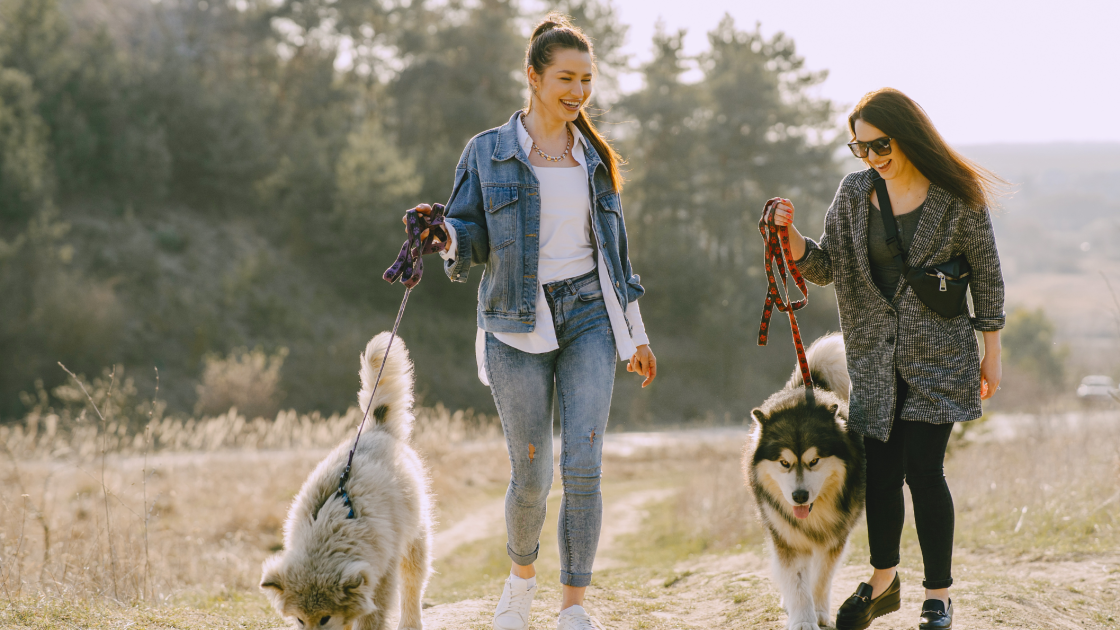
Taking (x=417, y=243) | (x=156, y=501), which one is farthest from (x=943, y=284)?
(x=156, y=501)

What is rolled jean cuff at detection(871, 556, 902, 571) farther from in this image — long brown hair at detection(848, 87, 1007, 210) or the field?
long brown hair at detection(848, 87, 1007, 210)

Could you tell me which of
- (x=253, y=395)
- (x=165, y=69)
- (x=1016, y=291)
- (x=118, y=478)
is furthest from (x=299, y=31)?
(x=1016, y=291)

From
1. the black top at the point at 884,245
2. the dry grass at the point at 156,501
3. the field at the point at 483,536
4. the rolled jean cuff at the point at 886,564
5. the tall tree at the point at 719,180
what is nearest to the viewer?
the black top at the point at 884,245

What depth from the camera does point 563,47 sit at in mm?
3146

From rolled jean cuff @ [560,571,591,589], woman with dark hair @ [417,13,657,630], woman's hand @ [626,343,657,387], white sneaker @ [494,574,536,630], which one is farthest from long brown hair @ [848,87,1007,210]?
white sneaker @ [494,574,536,630]

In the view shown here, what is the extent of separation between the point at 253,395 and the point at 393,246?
7868 mm

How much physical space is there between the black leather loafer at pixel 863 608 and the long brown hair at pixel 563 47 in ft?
6.67

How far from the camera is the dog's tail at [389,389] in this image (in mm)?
3799

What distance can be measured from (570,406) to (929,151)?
70.0 inches

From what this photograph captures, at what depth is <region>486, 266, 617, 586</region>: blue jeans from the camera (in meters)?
3.11

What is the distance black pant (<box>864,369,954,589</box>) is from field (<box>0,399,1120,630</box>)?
0.54 metres

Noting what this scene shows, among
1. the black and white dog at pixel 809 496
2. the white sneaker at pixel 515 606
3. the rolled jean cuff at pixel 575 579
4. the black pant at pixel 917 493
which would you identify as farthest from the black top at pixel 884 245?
the white sneaker at pixel 515 606

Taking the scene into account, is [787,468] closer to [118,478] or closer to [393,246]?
[118,478]

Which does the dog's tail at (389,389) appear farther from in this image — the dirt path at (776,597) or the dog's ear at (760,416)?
the dog's ear at (760,416)
